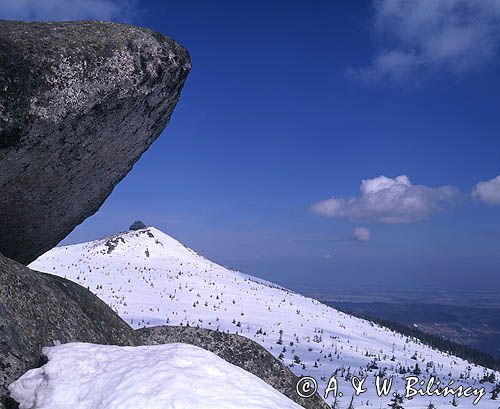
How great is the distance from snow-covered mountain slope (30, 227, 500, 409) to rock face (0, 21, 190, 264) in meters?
11.2

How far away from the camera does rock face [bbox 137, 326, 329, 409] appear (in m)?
11.9

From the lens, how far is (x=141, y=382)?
4742 millimetres

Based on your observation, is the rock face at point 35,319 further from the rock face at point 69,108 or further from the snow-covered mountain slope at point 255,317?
the snow-covered mountain slope at point 255,317

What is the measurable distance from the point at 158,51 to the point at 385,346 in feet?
96.5

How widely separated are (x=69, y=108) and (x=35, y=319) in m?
3.28

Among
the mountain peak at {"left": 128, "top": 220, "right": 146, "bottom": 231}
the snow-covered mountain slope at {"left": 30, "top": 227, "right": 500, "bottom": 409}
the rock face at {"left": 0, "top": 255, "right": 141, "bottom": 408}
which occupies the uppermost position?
the mountain peak at {"left": 128, "top": 220, "right": 146, "bottom": 231}

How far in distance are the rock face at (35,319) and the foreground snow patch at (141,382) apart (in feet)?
0.83

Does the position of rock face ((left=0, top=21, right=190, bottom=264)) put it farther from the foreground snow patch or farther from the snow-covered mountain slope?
the snow-covered mountain slope

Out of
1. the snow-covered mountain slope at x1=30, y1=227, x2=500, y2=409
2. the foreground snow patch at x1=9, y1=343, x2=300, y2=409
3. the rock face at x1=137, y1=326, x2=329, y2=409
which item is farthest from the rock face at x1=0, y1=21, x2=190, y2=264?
the snow-covered mountain slope at x1=30, y1=227, x2=500, y2=409

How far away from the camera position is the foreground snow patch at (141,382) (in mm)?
→ 4449

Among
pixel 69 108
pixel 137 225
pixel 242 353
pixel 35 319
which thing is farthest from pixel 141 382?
pixel 137 225

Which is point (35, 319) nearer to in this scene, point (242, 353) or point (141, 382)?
point (141, 382)

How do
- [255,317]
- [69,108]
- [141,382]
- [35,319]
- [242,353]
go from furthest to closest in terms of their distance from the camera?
[255,317], [242,353], [69,108], [35,319], [141,382]

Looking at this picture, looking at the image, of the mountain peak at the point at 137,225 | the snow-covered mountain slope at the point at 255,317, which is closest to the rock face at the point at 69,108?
the snow-covered mountain slope at the point at 255,317
